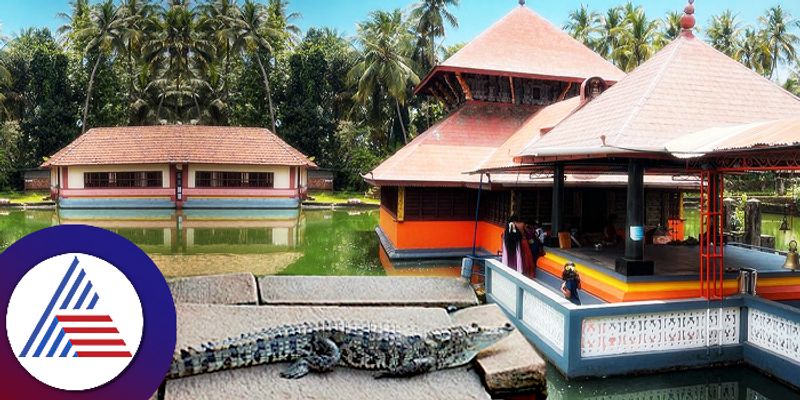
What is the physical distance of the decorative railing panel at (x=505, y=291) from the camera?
25.0ft

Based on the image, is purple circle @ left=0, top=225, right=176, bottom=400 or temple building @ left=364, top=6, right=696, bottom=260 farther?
temple building @ left=364, top=6, right=696, bottom=260

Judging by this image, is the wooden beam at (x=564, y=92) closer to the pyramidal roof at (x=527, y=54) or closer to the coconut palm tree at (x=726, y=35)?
the pyramidal roof at (x=527, y=54)

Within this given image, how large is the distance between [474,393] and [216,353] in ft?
5.15

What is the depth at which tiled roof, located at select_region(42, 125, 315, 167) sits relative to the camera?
94.5 feet

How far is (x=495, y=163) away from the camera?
45.9 feet

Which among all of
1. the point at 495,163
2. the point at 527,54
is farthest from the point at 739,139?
the point at 527,54

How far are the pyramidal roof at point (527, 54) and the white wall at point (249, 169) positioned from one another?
42.6 feet

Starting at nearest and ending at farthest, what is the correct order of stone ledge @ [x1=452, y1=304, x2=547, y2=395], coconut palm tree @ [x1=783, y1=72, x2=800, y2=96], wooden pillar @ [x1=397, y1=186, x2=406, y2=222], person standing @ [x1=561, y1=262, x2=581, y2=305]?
stone ledge @ [x1=452, y1=304, x2=547, y2=395] → person standing @ [x1=561, y1=262, x2=581, y2=305] → wooden pillar @ [x1=397, y1=186, x2=406, y2=222] → coconut palm tree @ [x1=783, y1=72, x2=800, y2=96]

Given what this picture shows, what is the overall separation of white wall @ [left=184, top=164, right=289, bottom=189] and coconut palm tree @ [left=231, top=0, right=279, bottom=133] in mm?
8933

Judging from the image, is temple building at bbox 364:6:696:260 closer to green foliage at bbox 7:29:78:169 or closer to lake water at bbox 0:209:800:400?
lake water at bbox 0:209:800:400

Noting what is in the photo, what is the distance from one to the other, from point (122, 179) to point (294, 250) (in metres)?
18.1

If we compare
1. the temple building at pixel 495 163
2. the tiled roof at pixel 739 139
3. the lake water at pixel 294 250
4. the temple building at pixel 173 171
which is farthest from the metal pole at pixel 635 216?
the temple building at pixel 173 171

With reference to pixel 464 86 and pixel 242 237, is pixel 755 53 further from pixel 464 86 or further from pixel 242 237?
pixel 242 237

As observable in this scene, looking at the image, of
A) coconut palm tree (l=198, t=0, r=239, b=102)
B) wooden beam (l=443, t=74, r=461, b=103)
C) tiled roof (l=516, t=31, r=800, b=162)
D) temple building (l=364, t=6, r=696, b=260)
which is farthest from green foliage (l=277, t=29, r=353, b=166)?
tiled roof (l=516, t=31, r=800, b=162)
